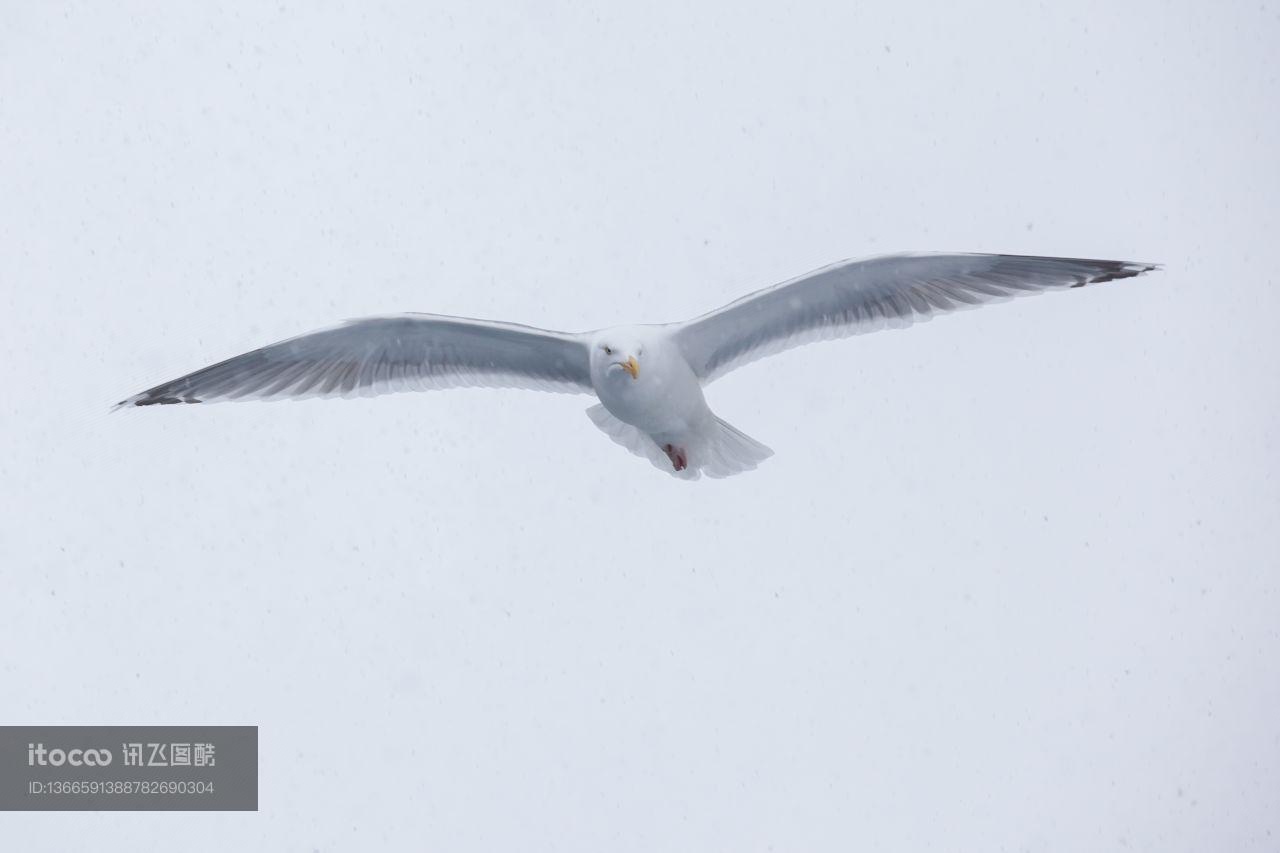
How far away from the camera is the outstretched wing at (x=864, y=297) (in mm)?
6445

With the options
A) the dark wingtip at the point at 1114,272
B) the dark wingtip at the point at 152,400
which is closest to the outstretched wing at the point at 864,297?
the dark wingtip at the point at 1114,272

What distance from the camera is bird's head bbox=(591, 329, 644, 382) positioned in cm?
638

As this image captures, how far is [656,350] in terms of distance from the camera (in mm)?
6512

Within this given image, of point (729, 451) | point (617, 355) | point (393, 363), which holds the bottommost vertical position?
point (729, 451)

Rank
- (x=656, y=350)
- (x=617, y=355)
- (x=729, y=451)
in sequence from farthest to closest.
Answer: (x=729, y=451), (x=656, y=350), (x=617, y=355)

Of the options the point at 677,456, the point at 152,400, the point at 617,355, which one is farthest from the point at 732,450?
the point at 152,400

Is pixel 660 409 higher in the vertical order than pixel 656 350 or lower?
lower

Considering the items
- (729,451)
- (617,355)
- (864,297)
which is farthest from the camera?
(729,451)

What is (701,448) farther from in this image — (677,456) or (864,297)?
(864,297)

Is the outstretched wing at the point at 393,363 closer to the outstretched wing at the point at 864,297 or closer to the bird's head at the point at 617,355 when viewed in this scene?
the bird's head at the point at 617,355

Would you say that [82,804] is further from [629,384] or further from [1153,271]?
[1153,271]

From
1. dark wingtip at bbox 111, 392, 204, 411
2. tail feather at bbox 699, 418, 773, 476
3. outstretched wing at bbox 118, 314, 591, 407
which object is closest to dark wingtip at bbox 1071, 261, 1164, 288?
tail feather at bbox 699, 418, 773, 476

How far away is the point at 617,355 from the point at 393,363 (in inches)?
44.2

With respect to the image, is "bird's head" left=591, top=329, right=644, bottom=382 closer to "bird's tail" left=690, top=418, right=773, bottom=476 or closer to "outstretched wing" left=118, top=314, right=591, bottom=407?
"outstretched wing" left=118, top=314, right=591, bottom=407
